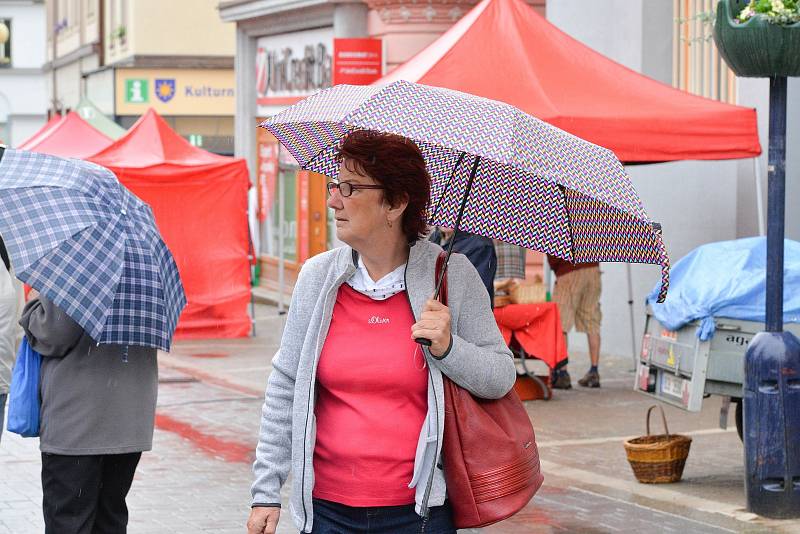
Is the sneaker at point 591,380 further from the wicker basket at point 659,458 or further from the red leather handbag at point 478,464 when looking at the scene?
the red leather handbag at point 478,464

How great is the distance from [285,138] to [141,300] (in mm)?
1010

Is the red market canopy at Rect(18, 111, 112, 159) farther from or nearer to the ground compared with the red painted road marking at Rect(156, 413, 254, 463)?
farther from the ground

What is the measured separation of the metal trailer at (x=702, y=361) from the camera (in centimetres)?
813

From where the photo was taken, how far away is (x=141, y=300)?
5098 millimetres

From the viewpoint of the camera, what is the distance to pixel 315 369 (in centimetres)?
366

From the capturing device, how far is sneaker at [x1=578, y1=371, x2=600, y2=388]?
12.8 metres

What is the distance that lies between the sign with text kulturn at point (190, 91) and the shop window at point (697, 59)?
821 inches

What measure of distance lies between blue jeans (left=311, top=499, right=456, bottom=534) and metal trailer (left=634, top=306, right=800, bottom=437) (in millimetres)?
4748

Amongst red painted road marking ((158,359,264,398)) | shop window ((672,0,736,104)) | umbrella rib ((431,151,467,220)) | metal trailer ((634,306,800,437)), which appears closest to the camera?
umbrella rib ((431,151,467,220))

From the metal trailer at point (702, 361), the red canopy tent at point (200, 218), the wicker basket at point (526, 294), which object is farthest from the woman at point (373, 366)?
the red canopy tent at point (200, 218)

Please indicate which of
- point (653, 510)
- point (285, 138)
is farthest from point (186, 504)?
point (285, 138)

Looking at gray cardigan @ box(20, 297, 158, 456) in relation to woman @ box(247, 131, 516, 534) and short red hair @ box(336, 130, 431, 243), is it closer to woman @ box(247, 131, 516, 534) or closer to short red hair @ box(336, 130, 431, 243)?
woman @ box(247, 131, 516, 534)

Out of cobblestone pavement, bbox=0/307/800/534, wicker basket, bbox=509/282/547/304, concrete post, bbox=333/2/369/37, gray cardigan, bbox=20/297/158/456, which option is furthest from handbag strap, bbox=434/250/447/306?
concrete post, bbox=333/2/369/37

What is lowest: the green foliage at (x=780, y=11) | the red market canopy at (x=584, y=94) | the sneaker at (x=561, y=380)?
the sneaker at (x=561, y=380)
